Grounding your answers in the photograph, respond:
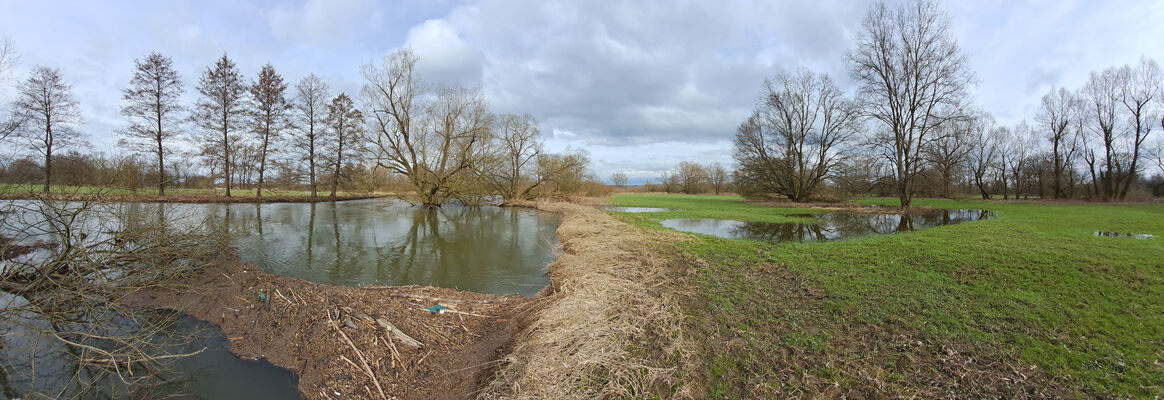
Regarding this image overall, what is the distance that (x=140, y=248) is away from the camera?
22.3ft

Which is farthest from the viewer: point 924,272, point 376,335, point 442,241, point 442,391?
point 442,241

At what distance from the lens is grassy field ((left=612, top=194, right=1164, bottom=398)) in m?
A: 3.04

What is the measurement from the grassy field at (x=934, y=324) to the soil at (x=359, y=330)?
236cm

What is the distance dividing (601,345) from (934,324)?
3.48 metres

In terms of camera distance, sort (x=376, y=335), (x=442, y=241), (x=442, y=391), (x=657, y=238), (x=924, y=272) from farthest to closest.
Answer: (x=442, y=241) < (x=657, y=238) < (x=924, y=272) < (x=376, y=335) < (x=442, y=391)

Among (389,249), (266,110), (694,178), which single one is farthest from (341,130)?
(694,178)

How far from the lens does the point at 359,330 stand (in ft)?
14.6

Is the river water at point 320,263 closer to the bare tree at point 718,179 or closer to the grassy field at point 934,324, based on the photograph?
the grassy field at point 934,324

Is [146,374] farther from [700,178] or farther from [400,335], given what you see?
[700,178]

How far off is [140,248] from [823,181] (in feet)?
121

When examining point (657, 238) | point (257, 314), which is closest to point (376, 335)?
point (257, 314)

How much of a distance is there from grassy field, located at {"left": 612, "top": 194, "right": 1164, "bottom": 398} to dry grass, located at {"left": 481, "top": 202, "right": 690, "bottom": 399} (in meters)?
0.28

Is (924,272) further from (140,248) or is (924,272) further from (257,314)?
(140,248)

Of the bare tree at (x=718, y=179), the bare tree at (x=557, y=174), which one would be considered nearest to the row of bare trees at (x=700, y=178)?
the bare tree at (x=718, y=179)
